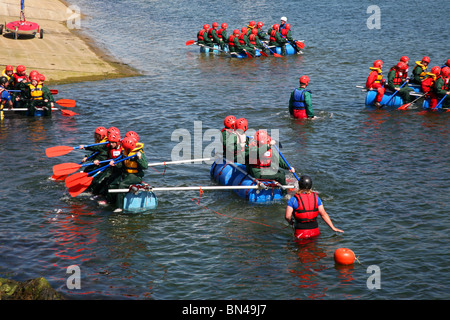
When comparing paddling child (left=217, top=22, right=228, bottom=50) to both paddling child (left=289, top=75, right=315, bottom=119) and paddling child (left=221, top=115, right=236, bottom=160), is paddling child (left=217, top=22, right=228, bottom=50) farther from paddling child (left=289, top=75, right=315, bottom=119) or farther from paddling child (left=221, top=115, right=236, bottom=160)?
paddling child (left=221, top=115, right=236, bottom=160)

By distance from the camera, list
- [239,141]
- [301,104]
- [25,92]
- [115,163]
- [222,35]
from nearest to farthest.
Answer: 1. [115,163]
2. [239,141]
3. [301,104]
4. [25,92]
5. [222,35]

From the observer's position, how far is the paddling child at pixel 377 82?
2488 centimetres

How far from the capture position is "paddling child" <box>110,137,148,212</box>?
1483 centimetres

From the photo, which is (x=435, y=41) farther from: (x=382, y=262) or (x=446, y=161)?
(x=382, y=262)

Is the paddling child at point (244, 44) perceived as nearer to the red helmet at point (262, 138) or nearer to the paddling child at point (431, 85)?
the paddling child at point (431, 85)

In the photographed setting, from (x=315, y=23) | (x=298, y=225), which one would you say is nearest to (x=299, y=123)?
(x=298, y=225)

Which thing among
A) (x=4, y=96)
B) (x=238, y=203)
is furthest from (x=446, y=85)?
(x=4, y=96)

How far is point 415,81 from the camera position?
83.9 ft

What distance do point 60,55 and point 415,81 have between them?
20.6 metres

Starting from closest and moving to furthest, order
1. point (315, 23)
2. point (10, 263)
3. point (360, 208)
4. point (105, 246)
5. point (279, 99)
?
point (10, 263) → point (105, 246) → point (360, 208) → point (279, 99) → point (315, 23)

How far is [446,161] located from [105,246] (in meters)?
11.9

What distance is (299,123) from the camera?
2345 centimetres

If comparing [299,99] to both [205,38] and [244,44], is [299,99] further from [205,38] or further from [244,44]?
[205,38]

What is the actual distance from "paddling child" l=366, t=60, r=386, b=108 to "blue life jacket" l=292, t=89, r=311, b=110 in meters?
3.82
